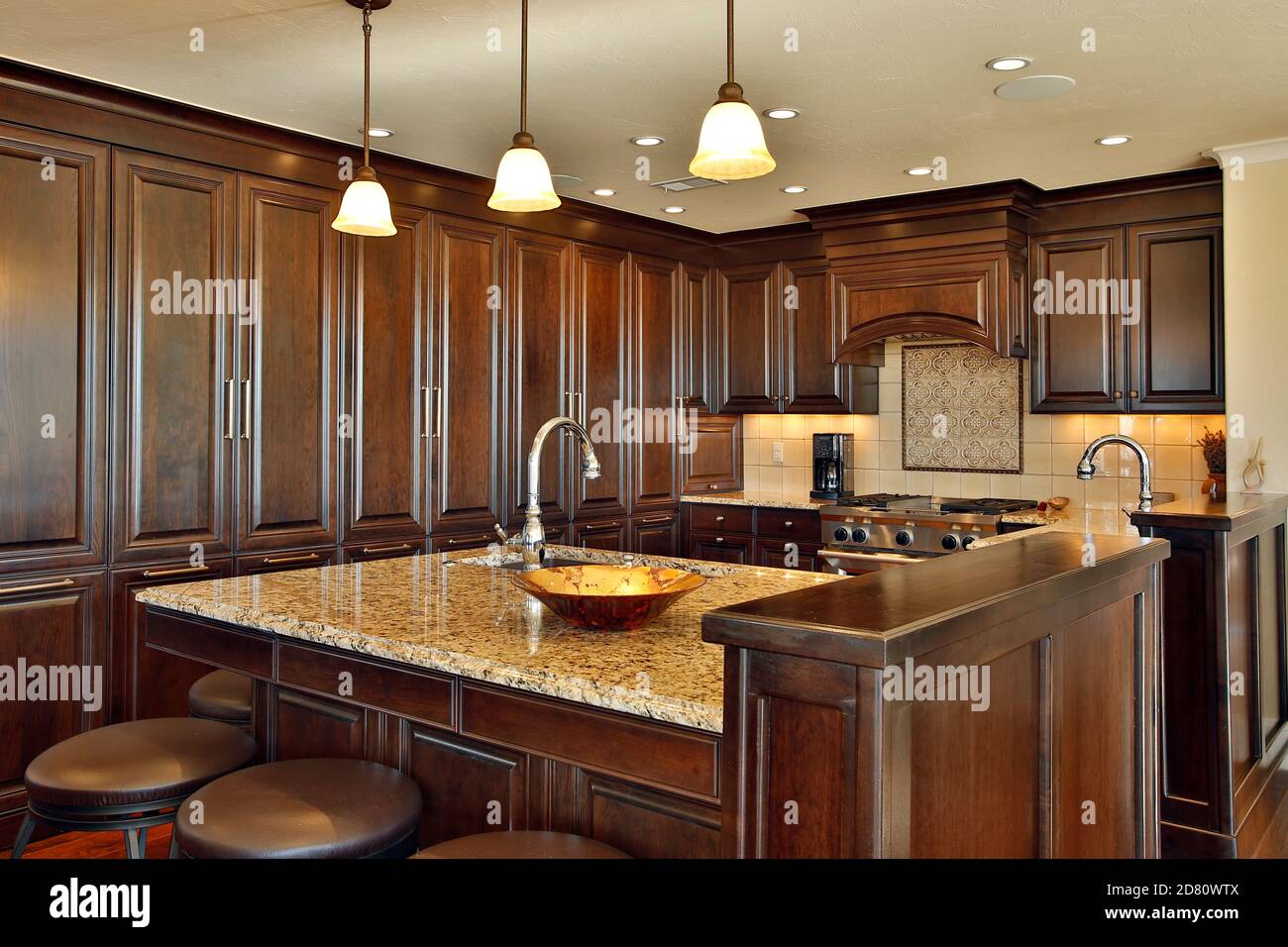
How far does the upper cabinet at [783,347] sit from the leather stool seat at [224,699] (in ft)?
11.6

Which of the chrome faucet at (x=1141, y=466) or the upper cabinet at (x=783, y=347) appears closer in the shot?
the chrome faucet at (x=1141, y=466)

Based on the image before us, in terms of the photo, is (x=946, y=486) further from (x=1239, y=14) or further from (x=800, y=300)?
(x=1239, y=14)

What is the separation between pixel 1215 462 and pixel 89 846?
4486mm

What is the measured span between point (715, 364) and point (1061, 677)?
4.42 metres

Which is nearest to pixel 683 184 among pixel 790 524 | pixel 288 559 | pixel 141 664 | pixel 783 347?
pixel 783 347

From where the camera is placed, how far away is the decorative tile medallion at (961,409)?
5.00 meters

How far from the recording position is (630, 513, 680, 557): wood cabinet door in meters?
5.28

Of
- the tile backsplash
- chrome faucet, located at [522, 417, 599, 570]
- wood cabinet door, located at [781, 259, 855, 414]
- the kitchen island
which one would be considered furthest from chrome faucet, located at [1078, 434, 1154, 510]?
wood cabinet door, located at [781, 259, 855, 414]

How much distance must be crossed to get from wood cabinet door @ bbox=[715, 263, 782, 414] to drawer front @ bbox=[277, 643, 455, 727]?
3983mm

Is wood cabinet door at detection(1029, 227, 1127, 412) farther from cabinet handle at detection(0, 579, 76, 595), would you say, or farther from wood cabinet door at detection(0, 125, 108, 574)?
cabinet handle at detection(0, 579, 76, 595)

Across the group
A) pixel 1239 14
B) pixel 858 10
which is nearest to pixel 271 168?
pixel 858 10

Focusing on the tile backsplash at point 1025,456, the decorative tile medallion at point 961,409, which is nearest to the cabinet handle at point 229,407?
the tile backsplash at point 1025,456

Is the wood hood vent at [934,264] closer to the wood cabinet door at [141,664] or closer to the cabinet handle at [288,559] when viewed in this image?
the cabinet handle at [288,559]
